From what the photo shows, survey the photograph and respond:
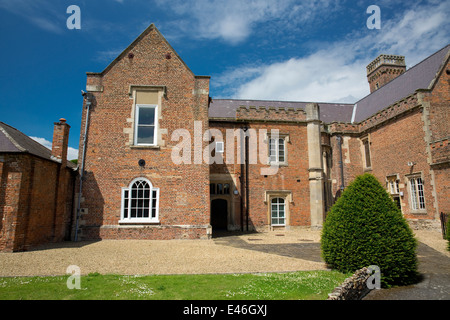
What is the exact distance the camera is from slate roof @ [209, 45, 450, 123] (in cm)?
1986

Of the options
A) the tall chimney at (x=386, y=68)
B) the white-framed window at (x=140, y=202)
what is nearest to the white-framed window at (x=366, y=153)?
the tall chimney at (x=386, y=68)

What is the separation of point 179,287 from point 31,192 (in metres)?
8.79

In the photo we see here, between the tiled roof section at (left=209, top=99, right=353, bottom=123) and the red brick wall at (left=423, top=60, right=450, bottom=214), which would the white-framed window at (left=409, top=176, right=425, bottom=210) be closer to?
the red brick wall at (left=423, top=60, right=450, bottom=214)

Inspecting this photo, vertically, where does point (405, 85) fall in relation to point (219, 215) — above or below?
above

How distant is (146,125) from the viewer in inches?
619

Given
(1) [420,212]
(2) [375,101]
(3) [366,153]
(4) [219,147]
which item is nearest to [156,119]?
(4) [219,147]

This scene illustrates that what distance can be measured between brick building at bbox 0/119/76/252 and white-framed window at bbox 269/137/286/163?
12.9 m

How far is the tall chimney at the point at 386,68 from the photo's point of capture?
32469 millimetres

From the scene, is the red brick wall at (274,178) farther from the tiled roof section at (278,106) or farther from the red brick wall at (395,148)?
the red brick wall at (395,148)

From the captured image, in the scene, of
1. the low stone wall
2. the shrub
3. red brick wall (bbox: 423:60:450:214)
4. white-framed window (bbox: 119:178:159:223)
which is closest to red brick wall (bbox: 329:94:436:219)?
red brick wall (bbox: 423:60:450:214)

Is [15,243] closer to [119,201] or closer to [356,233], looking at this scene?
[119,201]

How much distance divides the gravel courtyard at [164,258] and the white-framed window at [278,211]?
6.52m

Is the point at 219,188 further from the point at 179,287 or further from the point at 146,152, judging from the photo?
the point at 179,287
